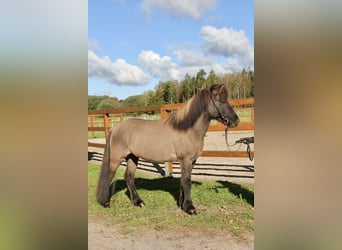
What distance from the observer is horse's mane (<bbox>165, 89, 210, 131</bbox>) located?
6.45 ft

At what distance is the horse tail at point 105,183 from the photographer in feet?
6.68

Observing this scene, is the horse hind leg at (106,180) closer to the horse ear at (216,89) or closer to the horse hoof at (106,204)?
the horse hoof at (106,204)

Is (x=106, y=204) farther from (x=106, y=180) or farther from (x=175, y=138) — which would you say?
(x=175, y=138)

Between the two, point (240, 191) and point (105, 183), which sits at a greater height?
point (105, 183)

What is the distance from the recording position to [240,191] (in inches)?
91.9

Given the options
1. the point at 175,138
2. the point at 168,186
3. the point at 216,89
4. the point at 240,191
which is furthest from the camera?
the point at 168,186

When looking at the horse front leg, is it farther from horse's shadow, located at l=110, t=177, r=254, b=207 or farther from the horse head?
the horse head

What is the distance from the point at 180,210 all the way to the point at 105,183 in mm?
703

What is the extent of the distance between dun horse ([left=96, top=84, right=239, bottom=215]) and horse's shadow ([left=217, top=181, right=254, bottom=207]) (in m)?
0.50

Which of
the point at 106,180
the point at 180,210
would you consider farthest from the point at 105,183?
the point at 180,210

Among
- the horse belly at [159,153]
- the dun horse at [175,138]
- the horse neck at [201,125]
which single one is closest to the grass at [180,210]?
the dun horse at [175,138]
